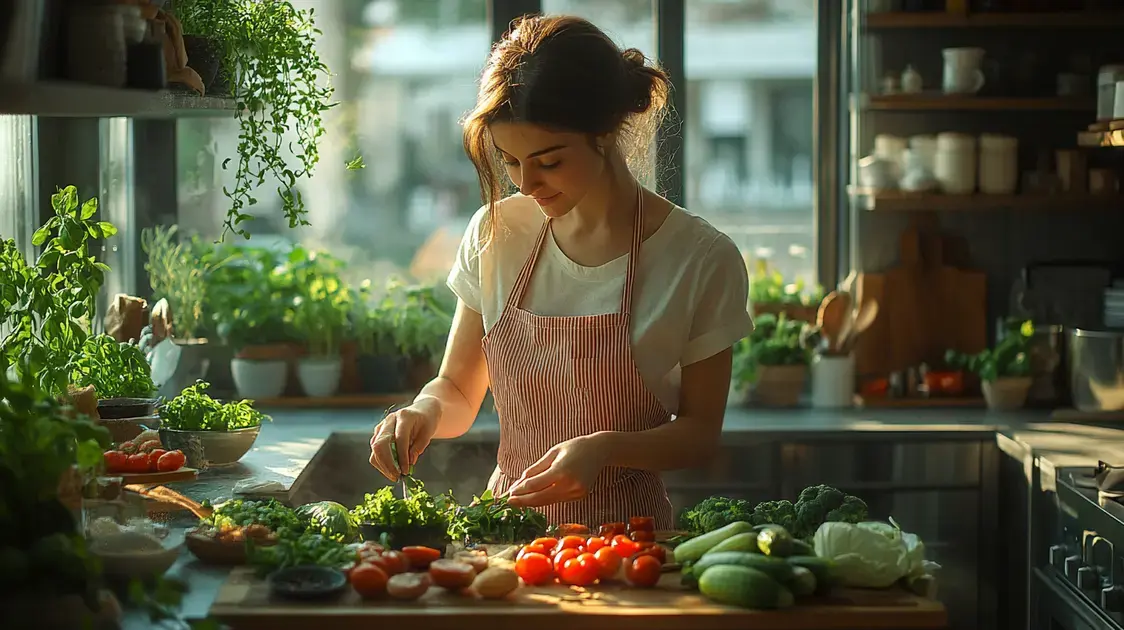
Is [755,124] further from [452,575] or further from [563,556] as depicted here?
[452,575]

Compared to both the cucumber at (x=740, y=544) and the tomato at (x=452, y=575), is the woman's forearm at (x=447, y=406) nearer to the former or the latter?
the tomato at (x=452, y=575)

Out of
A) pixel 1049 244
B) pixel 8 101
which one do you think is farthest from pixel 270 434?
pixel 1049 244

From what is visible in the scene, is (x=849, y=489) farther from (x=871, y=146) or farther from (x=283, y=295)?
(x=283, y=295)

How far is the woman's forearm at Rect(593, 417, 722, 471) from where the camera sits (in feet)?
7.28

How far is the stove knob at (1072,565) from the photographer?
2742 millimetres

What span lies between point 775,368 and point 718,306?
149 cm

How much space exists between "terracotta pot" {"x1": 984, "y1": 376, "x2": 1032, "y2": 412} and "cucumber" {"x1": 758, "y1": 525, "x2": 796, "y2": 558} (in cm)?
220

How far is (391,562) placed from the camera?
1759 mm

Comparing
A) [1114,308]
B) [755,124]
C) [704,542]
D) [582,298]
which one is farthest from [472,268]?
[1114,308]

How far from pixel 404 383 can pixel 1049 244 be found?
80.3 inches

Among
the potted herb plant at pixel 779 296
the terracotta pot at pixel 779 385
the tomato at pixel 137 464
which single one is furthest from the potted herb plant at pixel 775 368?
the tomato at pixel 137 464

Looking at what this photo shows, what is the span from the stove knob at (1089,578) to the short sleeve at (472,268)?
1.35 m

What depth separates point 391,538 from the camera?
1.94 meters

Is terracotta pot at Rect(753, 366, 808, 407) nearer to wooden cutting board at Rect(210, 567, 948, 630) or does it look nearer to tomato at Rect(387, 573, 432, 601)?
wooden cutting board at Rect(210, 567, 948, 630)
